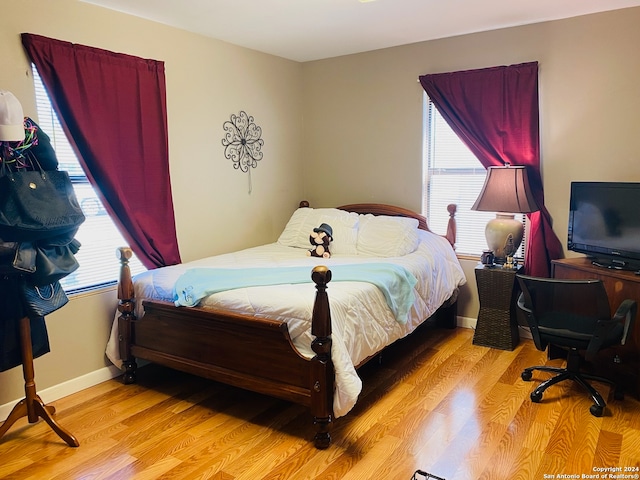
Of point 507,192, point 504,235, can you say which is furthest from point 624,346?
point 507,192

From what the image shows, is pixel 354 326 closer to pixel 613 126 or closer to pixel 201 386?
pixel 201 386

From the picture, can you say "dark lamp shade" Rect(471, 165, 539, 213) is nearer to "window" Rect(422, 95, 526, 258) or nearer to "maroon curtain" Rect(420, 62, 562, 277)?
"maroon curtain" Rect(420, 62, 562, 277)

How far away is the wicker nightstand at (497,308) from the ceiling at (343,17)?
178 cm

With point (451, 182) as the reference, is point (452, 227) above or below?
below

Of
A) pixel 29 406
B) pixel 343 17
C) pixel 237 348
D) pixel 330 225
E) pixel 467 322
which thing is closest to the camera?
pixel 29 406

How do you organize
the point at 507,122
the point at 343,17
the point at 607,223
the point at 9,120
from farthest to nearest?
the point at 507,122, the point at 343,17, the point at 607,223, the point at 9,120

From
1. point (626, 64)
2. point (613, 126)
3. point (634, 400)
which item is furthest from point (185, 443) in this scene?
point (626, 64)

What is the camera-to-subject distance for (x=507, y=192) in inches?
137

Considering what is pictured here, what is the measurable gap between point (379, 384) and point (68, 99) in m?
A: 2.51

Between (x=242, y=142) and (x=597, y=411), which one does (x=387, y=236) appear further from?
(x=597, y=411)

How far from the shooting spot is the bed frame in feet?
7.68

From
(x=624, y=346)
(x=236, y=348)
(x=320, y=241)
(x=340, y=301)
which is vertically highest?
(x=320, y=241)

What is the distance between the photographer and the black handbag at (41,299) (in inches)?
91.5

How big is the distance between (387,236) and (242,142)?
142 cm
